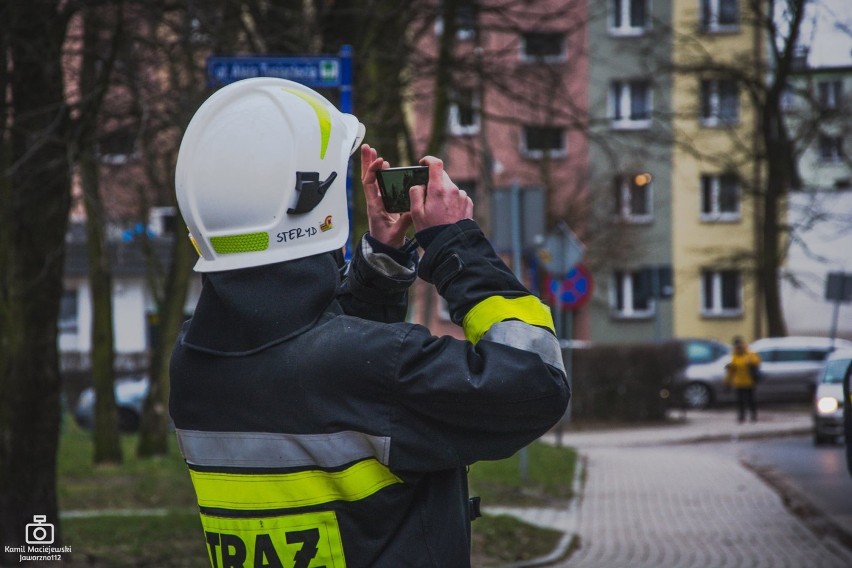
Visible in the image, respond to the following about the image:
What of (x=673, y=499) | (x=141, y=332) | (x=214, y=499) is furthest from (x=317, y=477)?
(x=141, y=332)

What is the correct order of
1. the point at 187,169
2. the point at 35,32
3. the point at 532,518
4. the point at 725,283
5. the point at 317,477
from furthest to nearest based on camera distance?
the point at 725,283 → the point at 532,518 → the point at 35,32 → the point at 187,169 → the point at 317,477

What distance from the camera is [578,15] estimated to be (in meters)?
12.9

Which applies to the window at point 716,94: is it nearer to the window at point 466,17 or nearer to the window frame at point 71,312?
the window at point 466,17

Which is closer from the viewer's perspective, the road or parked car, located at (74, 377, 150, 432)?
the road

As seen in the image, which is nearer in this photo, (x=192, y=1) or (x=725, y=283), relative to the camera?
(x=192, y=1)

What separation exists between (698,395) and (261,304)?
26.9 meters

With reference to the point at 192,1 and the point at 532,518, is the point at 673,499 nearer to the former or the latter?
the point at 532,518

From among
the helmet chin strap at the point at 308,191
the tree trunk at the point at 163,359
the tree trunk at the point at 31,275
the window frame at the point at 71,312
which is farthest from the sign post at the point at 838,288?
the window frame at the point at 71,312

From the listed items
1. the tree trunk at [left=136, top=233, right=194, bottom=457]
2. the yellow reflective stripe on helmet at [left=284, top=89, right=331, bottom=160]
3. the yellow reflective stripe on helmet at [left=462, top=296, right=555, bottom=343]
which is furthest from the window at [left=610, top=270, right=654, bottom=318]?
the yellow reflective stripe on helmet at [left=462, top=296, right=555, bottom=343]

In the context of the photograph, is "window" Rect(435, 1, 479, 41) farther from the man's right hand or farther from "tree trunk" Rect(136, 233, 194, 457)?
the man's right hand

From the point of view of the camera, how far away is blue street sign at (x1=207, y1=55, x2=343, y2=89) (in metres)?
7.05

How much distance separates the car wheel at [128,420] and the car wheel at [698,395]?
11.8m

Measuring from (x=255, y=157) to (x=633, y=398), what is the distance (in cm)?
2227

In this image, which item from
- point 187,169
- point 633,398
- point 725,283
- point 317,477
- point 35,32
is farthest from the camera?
point 725,283
